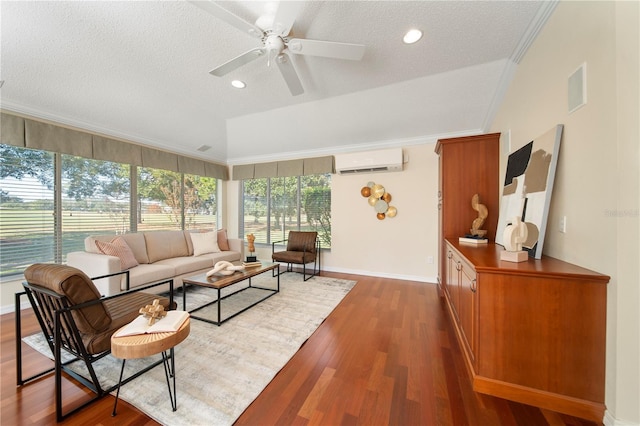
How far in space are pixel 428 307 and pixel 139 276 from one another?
3705mm

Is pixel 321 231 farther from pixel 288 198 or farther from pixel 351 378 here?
pixel 351 378

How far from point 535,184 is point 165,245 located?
4.82m

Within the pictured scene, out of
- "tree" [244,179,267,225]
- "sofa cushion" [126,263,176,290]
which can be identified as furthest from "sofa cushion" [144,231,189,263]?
"tree" [244,179,267,225]

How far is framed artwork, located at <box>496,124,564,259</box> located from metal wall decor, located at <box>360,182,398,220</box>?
2.04 meters

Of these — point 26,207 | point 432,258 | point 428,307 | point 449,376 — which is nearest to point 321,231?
point 432,258

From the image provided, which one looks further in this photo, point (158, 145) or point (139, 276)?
point (158, 145)

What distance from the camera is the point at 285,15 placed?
1.53 m

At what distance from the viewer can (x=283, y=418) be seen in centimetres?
132

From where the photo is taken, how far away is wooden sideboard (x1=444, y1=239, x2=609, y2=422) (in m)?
1.27

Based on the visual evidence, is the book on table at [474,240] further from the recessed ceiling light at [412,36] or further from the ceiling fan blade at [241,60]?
the ceiling fan blade at [241,60]

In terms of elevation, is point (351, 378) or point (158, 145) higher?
point (158, 145)

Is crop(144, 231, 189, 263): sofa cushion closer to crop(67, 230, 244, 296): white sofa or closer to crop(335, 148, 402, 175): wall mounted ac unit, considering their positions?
crop(67, 230, 244, 296): white sofa

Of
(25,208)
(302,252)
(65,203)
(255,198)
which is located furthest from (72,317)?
(255,198)

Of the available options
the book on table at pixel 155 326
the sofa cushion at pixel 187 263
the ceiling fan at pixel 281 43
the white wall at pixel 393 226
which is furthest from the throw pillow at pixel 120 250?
the white wall at pixel 393 226
